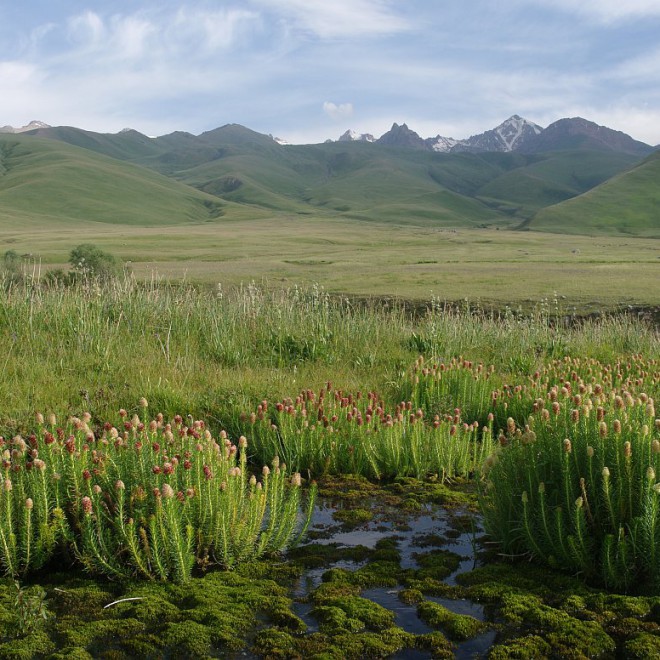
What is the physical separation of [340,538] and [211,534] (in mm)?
1090

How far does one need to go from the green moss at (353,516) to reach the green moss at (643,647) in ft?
7.92

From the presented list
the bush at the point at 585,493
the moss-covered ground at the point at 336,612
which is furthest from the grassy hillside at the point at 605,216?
the moss-covered ground at the point at 336,612

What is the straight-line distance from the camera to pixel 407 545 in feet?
17.7

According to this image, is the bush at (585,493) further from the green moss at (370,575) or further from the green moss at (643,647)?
the green moss at (370,575)

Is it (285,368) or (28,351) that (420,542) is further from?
(28,351)

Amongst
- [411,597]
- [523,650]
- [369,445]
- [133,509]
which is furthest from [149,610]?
[369,445]

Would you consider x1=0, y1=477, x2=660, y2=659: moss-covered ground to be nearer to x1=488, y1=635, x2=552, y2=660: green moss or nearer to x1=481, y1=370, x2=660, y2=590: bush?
x1=488, y1=635, x2=552, y2=660: green moss

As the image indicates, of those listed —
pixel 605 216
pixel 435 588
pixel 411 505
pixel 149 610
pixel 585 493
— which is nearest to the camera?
pixel 149 610

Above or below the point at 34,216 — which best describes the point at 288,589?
below

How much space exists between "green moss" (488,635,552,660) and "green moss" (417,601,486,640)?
20 centimetres

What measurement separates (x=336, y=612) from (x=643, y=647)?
1.61 m

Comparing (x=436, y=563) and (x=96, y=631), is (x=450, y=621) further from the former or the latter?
(x=96, y=631)

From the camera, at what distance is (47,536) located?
472 centimetres

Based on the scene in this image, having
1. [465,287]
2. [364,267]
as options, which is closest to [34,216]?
[364,267]
